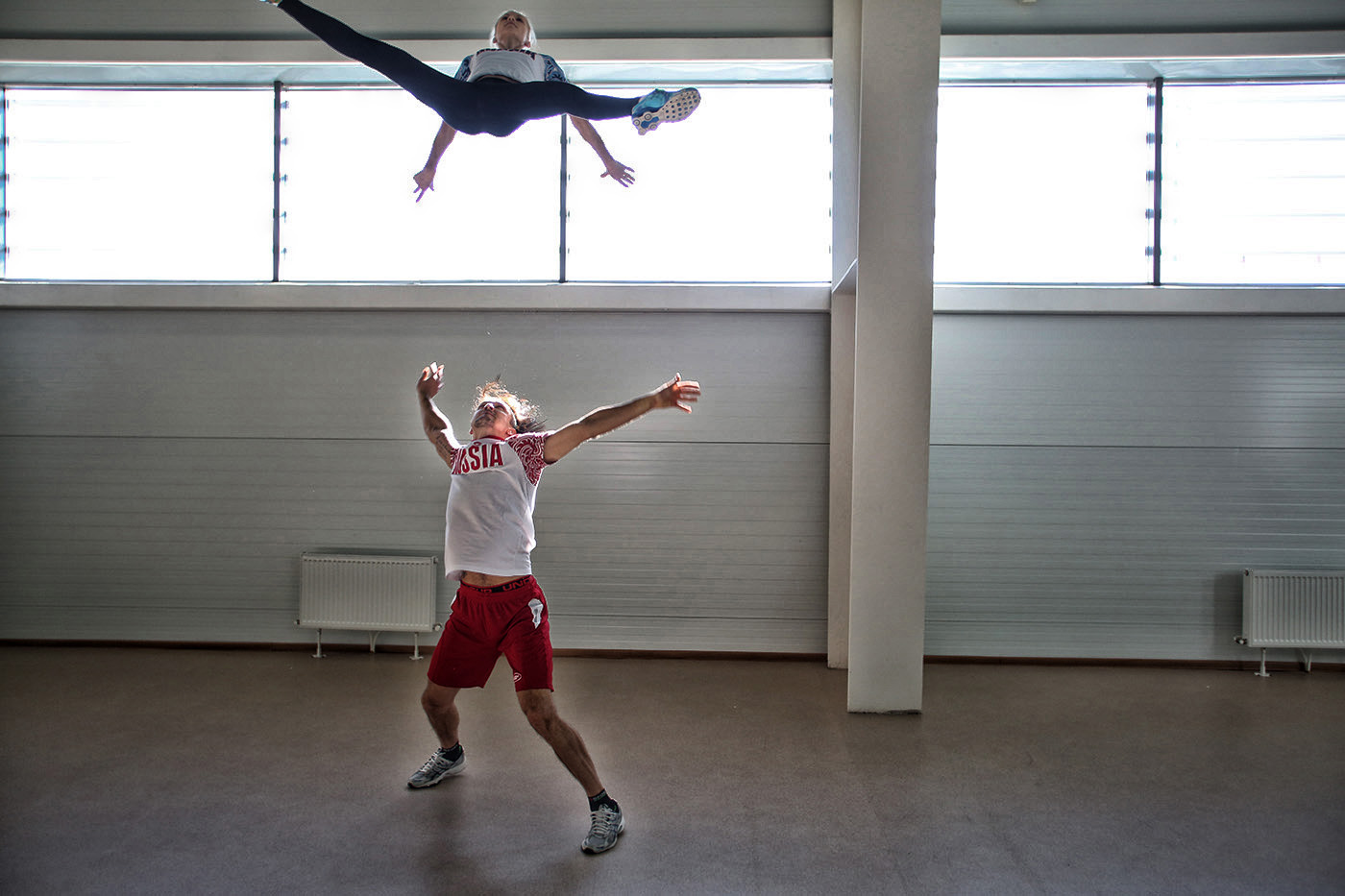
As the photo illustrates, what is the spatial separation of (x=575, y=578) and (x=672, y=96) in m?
3.40

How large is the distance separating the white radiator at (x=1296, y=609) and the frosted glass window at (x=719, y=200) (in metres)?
3.32

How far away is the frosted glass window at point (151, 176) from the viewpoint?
5.41 m

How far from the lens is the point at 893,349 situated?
4086 mm

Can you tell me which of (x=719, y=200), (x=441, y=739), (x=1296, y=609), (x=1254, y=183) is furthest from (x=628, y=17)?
(x=1296, y=609)

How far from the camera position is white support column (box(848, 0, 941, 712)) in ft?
13.1

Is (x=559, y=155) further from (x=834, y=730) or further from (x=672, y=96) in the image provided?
(x=834, y=730)

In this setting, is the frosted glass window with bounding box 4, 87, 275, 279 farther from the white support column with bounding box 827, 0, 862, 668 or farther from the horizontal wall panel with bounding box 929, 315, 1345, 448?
the horizontal wall panel with bounding box 929, 315, 1345, 448

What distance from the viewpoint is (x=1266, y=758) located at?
12.1 feet

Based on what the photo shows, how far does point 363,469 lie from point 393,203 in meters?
1.80

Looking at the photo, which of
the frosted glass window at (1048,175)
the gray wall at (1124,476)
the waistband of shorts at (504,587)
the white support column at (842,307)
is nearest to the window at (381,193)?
the white support column at (842,307)

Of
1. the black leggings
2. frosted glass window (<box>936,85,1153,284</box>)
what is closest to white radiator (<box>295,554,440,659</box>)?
the black leggings

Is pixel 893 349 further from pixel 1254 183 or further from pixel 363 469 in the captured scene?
pixel 363 469

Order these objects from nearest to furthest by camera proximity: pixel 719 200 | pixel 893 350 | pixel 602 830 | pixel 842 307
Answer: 1. pixel 602 830
2. pixel 893 350
3. pixel 842 307
4. pixel 719 200

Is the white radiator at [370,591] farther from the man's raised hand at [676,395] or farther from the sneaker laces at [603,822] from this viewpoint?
the man's raised hand at [676,395]
